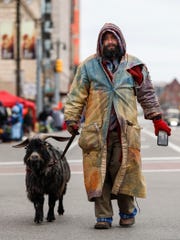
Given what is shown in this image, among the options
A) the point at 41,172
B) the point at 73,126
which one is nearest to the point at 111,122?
the point at 73,126

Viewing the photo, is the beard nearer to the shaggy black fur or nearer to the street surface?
the shaggy black fur

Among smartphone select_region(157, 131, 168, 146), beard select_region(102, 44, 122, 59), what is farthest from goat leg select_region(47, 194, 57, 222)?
beard select_region(102, 44, 122, 59)

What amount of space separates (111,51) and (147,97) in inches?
23.6

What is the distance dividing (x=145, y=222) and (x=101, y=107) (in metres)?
1.41

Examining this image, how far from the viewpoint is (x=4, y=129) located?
112 feet

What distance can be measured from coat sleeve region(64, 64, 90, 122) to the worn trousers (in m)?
0.40

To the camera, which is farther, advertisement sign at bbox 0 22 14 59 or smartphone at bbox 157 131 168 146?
advertisement sign at bbox 0 22 14 59

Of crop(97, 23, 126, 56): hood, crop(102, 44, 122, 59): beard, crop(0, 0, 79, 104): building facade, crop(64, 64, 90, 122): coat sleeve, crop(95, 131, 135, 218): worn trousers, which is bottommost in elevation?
crop(0, 0, 79, 104): building facade

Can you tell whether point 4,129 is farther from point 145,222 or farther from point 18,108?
point 145,222

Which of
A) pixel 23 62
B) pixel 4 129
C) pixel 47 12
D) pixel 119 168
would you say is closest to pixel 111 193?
pixel 119 168

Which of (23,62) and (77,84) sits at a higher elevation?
(77,84)

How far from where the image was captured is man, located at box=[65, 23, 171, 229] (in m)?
8.78

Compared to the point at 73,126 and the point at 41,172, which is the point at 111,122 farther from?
the point at 41,172

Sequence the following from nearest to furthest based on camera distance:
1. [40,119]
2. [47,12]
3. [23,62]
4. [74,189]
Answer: [74,189] < [40,119] < [23,62] < [47,12]
